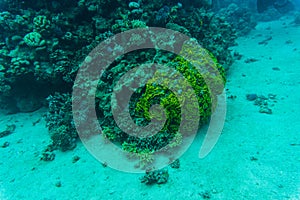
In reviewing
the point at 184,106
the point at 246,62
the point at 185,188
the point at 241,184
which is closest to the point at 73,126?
the point at 184,106

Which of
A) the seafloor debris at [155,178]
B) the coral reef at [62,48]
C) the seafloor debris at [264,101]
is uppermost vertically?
the coral reef at [62,48]

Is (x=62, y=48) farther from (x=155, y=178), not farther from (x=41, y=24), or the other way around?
(x=155, y=178)

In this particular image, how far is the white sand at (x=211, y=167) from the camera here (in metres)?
3.42

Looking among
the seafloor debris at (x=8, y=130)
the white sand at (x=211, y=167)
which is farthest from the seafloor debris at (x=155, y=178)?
the seafloor debris at (x=8, y=130)

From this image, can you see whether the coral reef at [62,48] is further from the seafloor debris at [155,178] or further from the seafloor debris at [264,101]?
Answer: the seafloor debris at [264,101]

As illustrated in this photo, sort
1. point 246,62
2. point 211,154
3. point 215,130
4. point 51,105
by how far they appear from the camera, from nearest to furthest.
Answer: point 211,154 < point 215,130 < point 51,105 < point 246,62

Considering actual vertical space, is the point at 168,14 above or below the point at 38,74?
above

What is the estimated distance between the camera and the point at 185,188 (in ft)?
11.8

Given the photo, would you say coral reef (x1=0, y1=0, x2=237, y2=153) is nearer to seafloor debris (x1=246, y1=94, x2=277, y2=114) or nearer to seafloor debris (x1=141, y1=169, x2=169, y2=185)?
seafloor debris (x1=141, y1=169, x2=169, y2=185)

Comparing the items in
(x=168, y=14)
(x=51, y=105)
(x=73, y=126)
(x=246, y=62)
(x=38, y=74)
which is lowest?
(x=246, y=62)

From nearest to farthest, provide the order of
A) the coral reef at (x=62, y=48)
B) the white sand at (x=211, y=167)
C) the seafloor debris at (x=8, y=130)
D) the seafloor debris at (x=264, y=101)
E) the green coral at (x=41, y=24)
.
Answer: the white sand at (x=211, y=167)
the coral reef at (x=62, y=48)
the seafloor debris at (x=264, y=101)
the green coral at (x=41, y=24)
the seafloor debris at (x=8, y=130)

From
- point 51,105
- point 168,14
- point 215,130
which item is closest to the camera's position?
point 215,130

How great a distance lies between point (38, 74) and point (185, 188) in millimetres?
5767

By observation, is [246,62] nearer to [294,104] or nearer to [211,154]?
[294,104]
